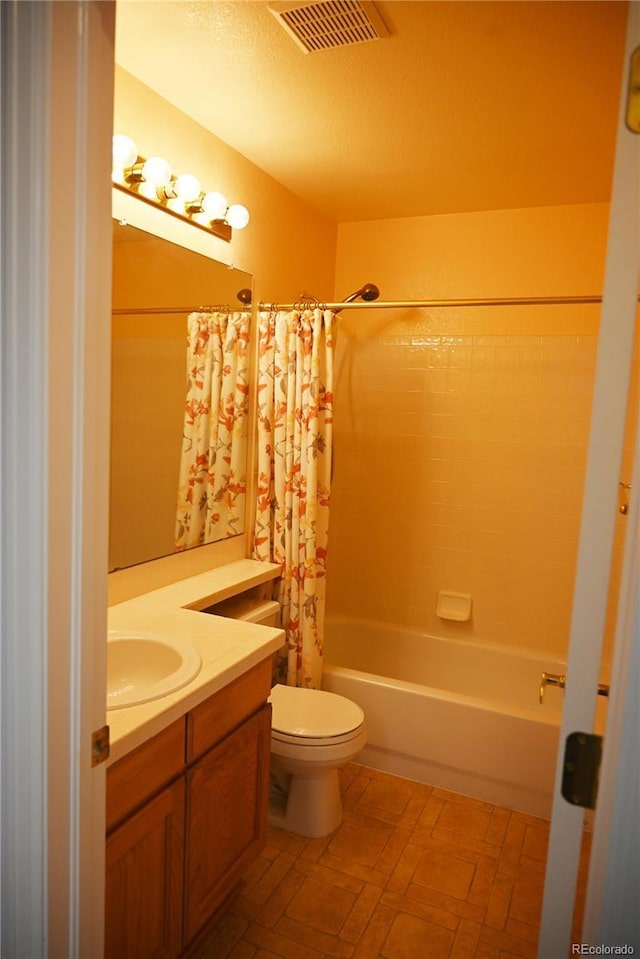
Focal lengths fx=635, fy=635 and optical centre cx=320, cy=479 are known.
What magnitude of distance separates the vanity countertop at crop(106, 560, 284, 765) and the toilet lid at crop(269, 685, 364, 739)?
45 centimetres

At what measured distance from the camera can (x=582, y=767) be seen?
2.54 ft

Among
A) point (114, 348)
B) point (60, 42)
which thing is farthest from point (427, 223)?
point (60, 42)

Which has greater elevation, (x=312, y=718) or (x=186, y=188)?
(x=186, y=188)

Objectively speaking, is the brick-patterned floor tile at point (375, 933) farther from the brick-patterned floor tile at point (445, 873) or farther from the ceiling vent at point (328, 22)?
the ceiling vent at point (328, 22)

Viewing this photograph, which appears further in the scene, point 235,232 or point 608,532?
point 235,232

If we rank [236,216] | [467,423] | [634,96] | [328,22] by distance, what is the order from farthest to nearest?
[467,423]
[236,216]
[328,22]
[634,96]

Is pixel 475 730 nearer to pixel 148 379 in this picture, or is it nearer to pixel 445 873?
pixel 445 873

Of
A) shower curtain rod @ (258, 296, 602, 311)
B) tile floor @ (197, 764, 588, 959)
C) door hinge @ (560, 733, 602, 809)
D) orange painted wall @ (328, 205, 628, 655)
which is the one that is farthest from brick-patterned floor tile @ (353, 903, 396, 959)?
shower curtain rod @ (258, 296, 602, 311)

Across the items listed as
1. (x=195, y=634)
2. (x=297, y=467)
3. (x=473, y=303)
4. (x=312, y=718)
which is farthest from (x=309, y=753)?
(x=473, y=303)

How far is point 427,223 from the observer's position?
3.36 m

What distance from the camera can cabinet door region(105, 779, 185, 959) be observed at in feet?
4.33

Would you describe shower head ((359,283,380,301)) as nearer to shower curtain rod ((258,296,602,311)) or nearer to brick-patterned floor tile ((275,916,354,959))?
shower curtain rod ((258,296,602,311))

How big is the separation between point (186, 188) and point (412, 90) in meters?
0.80

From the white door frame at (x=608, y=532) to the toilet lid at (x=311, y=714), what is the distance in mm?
1485
